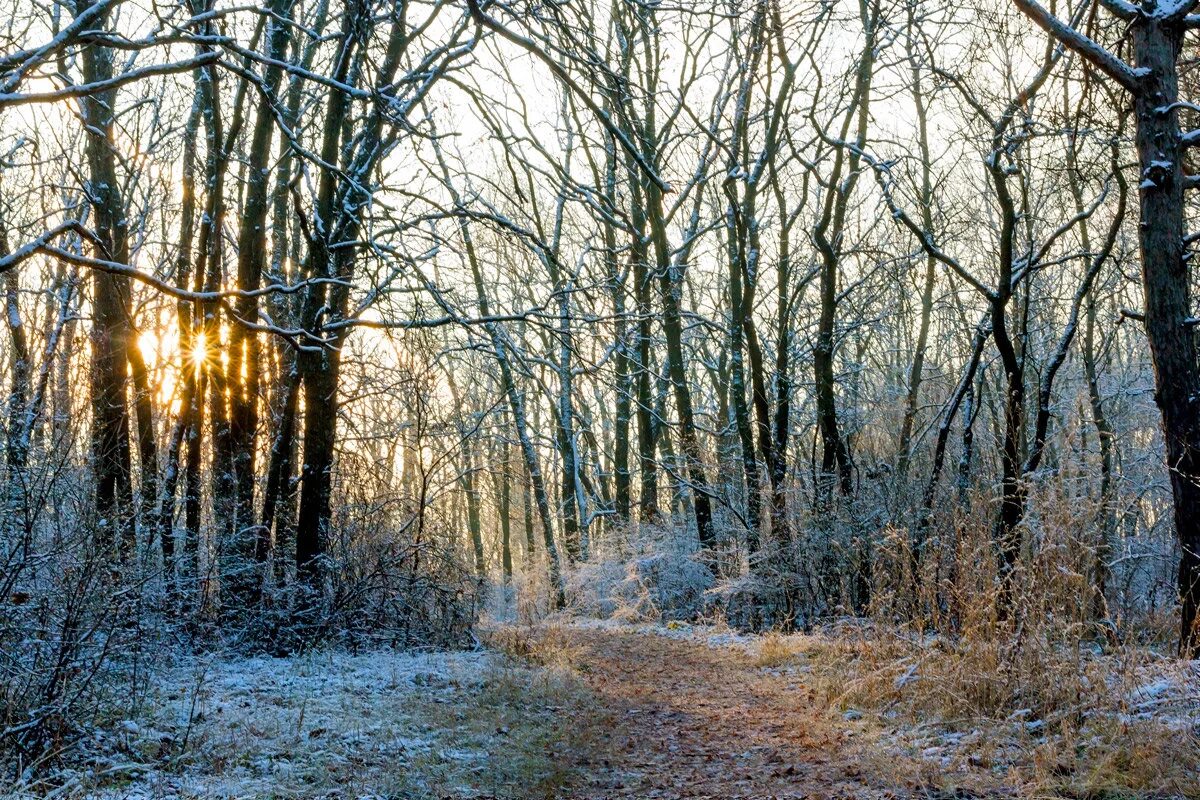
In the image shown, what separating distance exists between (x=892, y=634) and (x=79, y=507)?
6706 millimetres

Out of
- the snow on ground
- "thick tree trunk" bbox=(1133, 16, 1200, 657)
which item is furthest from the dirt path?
"thick tree trunk" bbox=(1133, 16, 1200, 657)

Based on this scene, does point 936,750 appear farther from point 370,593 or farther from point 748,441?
point 748,441

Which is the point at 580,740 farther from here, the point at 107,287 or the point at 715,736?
the point at 107,287

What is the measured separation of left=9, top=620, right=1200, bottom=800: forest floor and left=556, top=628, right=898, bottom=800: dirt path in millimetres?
24

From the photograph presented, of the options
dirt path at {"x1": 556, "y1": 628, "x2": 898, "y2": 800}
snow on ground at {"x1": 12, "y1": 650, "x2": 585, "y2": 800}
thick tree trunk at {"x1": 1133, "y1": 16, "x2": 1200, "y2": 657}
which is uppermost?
thick tree trunk at {"x1": 1133, "y1": 16, "x2": 1200, "y2": 657}

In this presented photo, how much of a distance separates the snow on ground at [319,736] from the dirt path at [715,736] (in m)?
0.64

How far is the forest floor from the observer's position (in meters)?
4.97

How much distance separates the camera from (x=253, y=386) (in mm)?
11523

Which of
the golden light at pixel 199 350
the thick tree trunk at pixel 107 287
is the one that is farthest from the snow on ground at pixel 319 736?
the thick tree trunk at pixel 107 287

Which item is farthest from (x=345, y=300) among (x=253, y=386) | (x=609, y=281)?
(x=609, y=281)

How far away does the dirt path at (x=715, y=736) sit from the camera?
5441mm

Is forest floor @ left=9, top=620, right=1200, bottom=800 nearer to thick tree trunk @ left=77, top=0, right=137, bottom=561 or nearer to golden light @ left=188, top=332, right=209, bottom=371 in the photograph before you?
golden light @ left=188, top=332, right=209, bottom=371

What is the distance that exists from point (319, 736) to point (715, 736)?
2.98 metres

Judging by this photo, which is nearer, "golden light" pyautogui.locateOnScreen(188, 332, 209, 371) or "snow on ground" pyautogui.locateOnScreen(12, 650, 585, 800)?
"snow on ground" pyautogui.locateOnScreen(12, 650, 585, 800)
